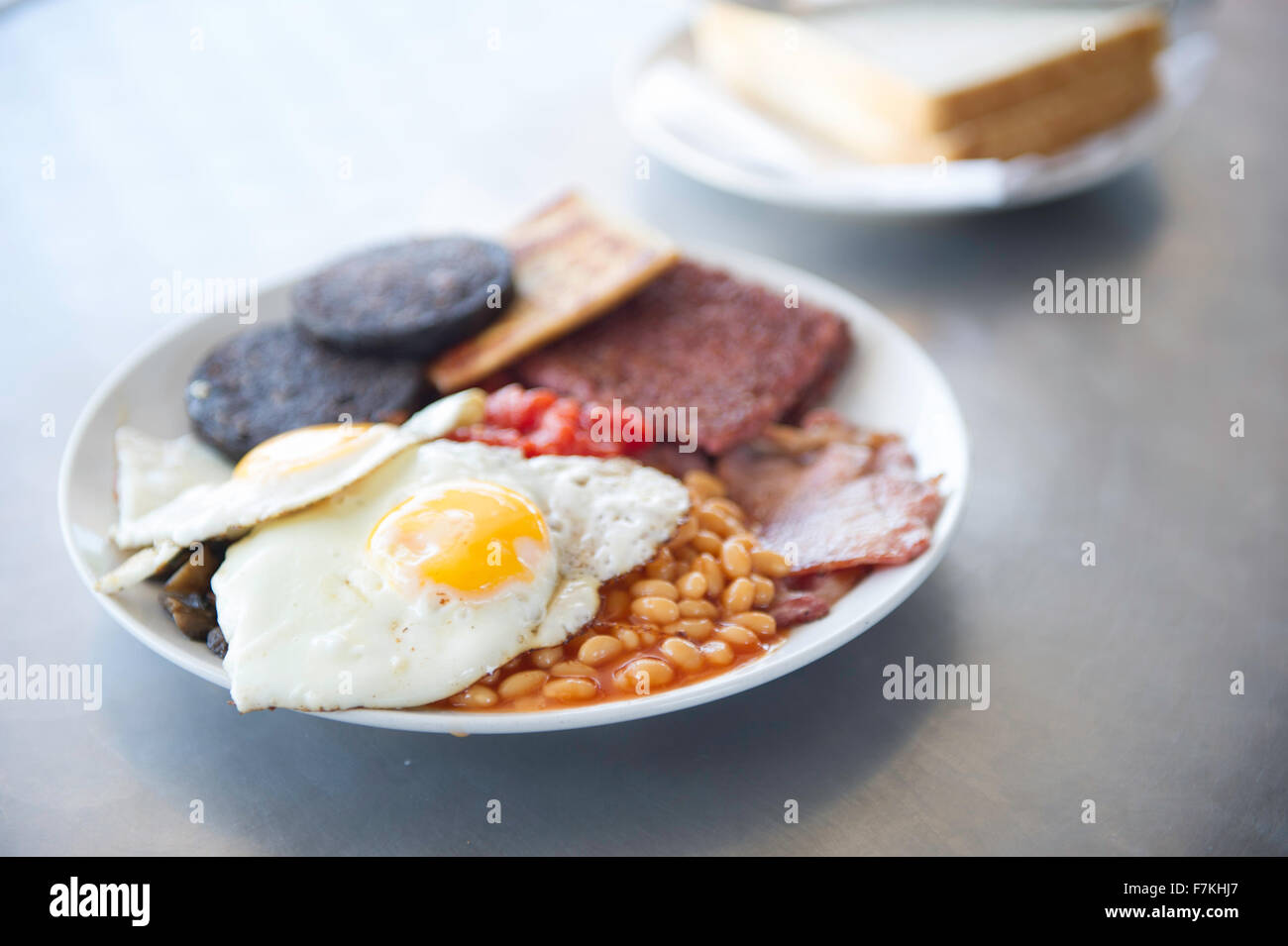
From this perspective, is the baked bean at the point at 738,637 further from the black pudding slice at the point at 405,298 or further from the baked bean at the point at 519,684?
the black pudding slice at the point at 405,298

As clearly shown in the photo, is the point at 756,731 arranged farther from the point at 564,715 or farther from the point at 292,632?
the point at 292,632

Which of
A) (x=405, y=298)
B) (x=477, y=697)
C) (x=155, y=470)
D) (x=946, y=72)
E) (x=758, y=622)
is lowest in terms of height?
Result: (x=477, y=697)

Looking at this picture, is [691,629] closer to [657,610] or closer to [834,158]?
[657,610]

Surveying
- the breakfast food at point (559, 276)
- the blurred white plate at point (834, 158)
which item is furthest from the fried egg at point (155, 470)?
the blurred white plate at point (834, 158)

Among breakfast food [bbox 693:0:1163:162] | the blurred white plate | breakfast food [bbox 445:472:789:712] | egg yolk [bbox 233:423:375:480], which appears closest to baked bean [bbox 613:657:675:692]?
breakfast food [bbox 445:472:789:712]

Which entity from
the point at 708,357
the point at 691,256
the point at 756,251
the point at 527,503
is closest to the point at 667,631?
the point at 527,503

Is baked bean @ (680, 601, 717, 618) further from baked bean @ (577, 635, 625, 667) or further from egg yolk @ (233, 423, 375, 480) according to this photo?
egg yolk @ (233, 423, 375, 480)
